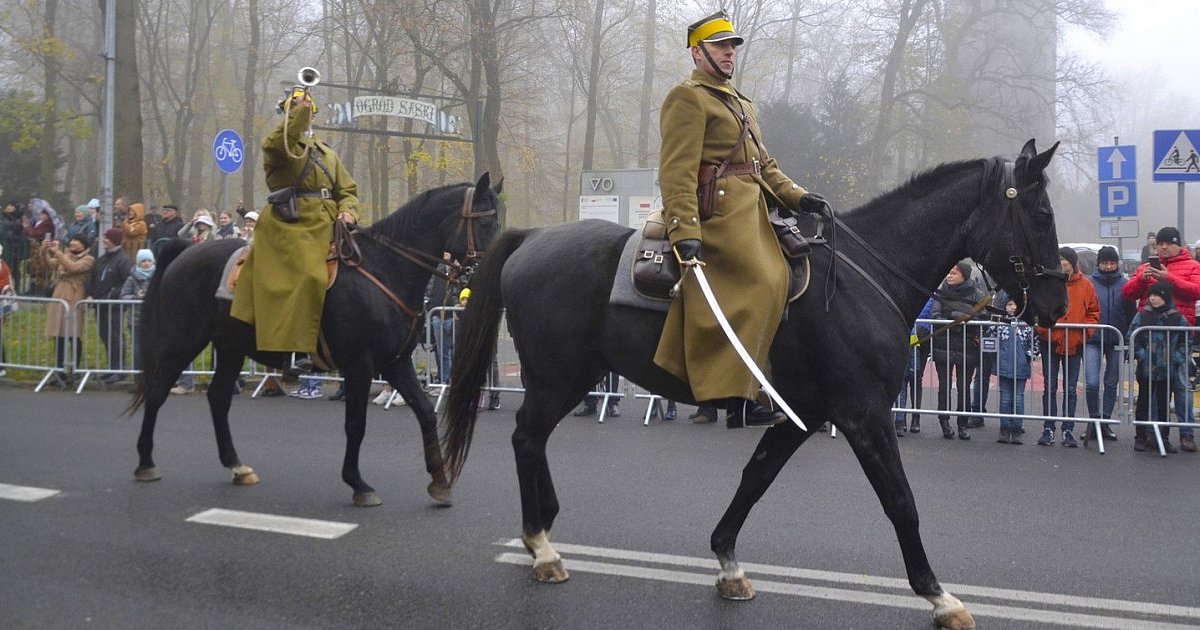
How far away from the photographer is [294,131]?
22.4ft

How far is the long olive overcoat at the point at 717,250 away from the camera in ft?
14.9

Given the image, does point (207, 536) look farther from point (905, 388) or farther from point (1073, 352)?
point (1073, 352)

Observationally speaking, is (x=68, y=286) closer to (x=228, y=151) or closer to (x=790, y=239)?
(x=228, y=151)

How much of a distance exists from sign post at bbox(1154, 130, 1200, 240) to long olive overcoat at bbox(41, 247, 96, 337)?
13469 mm

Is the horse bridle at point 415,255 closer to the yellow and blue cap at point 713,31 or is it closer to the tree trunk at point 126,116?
the yellow and blue cap at point 713,31

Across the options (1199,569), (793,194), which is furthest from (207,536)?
Result: (1199,569)

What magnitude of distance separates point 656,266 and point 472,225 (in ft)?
8.37

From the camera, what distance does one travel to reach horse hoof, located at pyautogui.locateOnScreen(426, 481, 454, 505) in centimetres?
668

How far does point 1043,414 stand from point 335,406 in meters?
7.58

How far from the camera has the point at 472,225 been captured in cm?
700

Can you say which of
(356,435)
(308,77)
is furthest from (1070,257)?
(308,77)

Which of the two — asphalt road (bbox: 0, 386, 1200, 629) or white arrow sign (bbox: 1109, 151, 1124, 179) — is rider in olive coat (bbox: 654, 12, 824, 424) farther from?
white arrow sign (bbox: 1109, 151, 1124, 179)

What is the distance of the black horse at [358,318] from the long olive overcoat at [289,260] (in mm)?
175

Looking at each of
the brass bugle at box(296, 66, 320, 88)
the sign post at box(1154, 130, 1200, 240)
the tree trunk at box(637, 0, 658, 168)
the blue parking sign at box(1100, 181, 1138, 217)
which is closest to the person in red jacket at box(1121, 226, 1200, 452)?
the sign post at box(1154, 130, 1200, 240)
